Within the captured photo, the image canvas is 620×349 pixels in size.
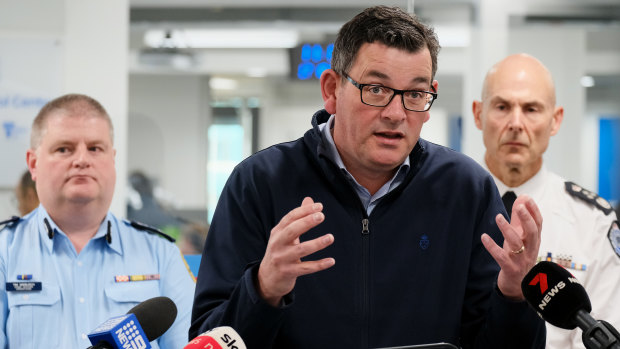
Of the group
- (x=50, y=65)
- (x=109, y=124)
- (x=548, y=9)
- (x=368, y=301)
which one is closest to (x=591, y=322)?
(x=368, y=301)

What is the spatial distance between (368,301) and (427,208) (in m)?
0.23

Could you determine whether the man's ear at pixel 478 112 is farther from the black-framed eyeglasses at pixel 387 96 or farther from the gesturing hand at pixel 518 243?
the gesturing hand at pixel 518 243

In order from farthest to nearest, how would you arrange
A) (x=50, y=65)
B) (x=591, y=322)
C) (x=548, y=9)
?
1. (x=548, y=9)
2. (x=50, y=65)
3. (x=591, y=322)

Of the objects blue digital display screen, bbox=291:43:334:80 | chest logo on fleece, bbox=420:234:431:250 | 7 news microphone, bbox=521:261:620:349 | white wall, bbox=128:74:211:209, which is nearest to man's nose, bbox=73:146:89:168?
chest logo on fleece, bbox=420:234:431:250

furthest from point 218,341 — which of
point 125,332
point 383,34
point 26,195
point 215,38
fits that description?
point 215,38

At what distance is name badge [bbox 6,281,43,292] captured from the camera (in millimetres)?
2043

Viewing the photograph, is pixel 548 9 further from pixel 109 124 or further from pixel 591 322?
pixel 591 322

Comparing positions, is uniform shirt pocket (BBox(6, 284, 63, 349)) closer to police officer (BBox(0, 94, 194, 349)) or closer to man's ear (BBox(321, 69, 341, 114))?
police officer (BBox(0, 94, 194, 349))

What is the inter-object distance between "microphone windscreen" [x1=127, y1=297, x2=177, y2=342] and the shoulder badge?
132 centimetres

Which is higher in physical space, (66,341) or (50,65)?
(50,65)

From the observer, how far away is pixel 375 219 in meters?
1.51

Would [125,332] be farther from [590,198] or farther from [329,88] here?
[590,198]

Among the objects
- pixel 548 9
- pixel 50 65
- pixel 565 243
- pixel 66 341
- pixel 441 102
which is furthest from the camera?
pixel 548 9

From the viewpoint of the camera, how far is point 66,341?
6.67 ft
